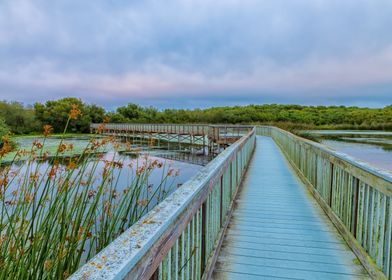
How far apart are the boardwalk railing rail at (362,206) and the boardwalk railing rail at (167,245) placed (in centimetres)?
139

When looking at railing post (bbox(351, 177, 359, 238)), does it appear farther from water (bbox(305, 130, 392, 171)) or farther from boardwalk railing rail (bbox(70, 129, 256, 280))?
water (bbox(305, 130, 392, 171))

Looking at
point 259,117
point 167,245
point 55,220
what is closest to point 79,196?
point 55,220

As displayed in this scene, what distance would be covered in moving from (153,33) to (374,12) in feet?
41.5

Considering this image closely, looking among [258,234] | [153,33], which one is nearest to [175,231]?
[258,234]

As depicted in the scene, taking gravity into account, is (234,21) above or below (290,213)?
above

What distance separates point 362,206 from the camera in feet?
8.36

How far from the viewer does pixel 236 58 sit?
78.4 ft

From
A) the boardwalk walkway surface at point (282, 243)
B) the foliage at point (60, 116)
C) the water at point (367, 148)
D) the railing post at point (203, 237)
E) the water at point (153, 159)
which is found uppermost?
the foliage at point (60, 116)

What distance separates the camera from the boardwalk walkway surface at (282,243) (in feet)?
7.94

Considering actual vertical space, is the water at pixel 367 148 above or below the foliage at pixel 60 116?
below

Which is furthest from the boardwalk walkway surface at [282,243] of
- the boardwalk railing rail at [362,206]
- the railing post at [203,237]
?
the railing post at [203,237]

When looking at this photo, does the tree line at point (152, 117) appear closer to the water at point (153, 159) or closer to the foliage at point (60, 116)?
the foliage at point (60, 116)

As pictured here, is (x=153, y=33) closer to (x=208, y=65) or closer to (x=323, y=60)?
(x=208, y=65)

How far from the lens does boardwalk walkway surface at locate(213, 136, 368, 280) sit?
2.42m
